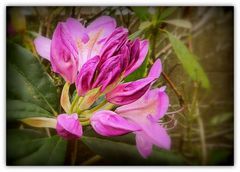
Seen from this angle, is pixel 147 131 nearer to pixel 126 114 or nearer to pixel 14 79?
pixel 126 114

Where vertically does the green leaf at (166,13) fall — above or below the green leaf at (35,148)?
above

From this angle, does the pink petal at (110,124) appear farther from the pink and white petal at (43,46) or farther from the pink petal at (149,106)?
the pink and white petal at (43,46)

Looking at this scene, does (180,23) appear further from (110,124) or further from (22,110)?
(22,110)

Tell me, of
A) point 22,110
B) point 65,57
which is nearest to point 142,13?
point 65,57

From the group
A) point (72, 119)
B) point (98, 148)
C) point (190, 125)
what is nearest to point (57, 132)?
point (72, 119)

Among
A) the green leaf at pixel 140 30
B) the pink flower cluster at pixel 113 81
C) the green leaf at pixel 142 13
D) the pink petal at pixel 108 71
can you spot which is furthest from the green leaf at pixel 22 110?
the green leaf at pixel 142 13

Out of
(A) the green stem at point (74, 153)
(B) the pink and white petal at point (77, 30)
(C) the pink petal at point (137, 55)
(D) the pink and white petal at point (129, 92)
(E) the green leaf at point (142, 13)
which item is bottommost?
(A) the green stem at point (74, 153)
